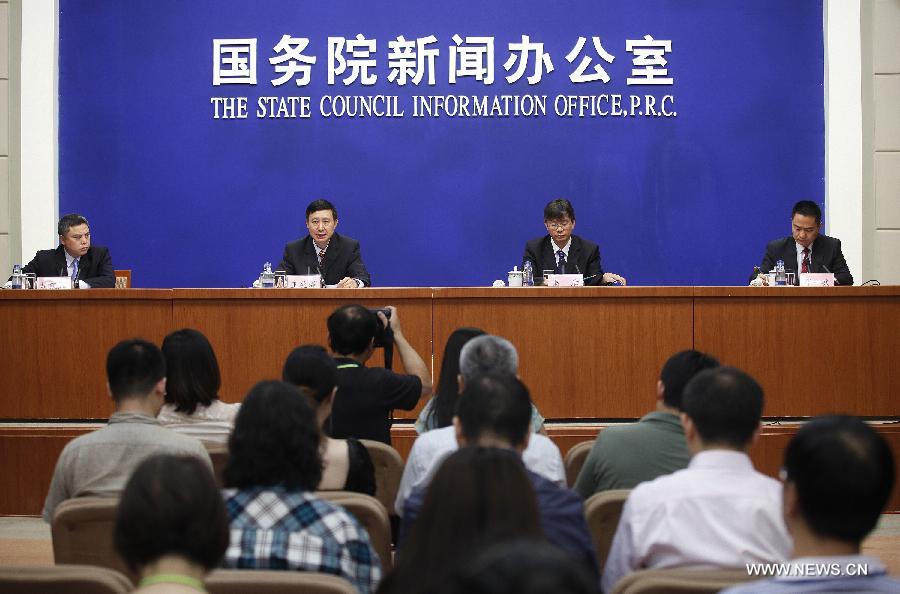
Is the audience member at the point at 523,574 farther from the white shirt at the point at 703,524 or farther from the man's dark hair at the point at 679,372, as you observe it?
the man's dark hair at the point at 679,372

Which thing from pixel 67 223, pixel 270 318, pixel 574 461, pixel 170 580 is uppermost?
pixel 67 223

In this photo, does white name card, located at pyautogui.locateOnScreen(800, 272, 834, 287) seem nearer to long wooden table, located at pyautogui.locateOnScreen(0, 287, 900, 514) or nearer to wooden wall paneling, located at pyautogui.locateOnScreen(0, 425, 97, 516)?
long wooden table, located at pyautogui.locateOnScreen(0, 287, 900, 514)

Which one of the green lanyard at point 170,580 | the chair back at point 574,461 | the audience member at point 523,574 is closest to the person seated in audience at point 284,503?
the green lanyard at point 170,580

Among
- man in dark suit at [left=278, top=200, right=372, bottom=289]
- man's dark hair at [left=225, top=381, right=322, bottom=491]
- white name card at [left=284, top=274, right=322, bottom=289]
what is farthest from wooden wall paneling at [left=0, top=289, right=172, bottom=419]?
man's dark hair at [left=225, top=381, right=322, bottom=491]

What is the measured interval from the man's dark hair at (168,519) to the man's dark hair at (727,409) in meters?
1.12

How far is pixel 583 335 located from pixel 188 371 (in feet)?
7.25

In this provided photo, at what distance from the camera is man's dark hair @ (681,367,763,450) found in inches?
84.8

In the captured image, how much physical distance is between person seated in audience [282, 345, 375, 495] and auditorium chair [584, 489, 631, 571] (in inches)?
24.7

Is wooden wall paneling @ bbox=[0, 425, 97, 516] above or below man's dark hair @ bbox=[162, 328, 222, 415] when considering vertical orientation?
below

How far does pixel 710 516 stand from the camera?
203 centimetres

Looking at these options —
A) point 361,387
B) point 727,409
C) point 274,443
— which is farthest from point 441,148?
point 274,443

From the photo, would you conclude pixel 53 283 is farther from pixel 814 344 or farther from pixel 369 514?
pixel 814 344

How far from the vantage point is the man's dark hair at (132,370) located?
108 inches

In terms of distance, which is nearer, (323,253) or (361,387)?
(361,387)
